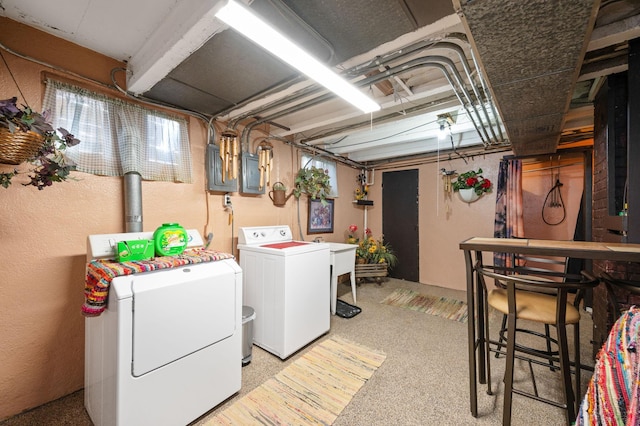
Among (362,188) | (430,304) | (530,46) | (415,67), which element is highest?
(415,67)

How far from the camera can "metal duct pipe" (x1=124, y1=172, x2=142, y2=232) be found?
1.90m

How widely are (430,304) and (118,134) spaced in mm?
4065

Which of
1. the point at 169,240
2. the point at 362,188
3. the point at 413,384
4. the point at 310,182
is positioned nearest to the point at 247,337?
the point at 169,240

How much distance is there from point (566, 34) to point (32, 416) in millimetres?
3674

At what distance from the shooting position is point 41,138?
4.31 feet

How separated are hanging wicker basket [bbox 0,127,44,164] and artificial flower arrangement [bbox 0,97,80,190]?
0.02m

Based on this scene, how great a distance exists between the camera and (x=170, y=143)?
224cm

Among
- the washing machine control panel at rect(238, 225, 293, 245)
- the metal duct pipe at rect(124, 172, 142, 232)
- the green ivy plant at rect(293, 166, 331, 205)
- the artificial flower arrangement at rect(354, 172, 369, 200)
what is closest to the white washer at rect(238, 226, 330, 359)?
the washing machine control panel at rect(238, 225, 293, 245)

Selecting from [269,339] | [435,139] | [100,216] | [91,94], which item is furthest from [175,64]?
[435,139]

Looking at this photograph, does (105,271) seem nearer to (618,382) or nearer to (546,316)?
(618,382)

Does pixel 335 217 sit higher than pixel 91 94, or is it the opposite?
pixel 91 94

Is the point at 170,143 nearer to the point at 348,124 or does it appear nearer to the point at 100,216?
the point at 100,216

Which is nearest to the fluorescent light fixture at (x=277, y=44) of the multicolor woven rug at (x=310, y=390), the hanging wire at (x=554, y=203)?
the multicolor woven rug at (x=310, y=390)

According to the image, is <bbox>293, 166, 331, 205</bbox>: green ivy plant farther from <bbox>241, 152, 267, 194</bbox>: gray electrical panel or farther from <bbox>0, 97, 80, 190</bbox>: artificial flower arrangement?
<bbox>0, 97, 80, 190</bbox>: artificial flower arrangement
